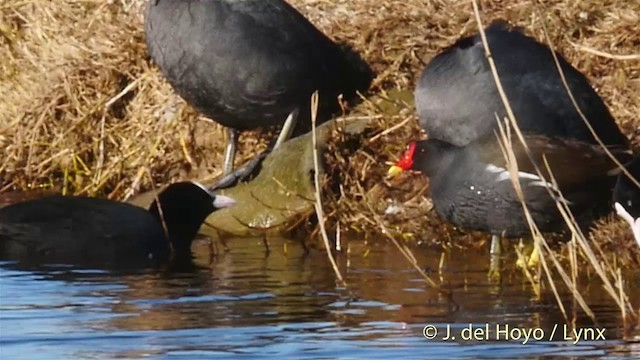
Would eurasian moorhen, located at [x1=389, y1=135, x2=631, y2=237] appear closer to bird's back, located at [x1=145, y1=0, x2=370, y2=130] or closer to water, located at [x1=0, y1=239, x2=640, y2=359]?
water, located at [x1=0, y1=239, x2=640, y2=359]

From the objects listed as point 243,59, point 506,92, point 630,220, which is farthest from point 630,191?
point 243,59

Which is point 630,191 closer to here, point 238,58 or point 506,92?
point 506,92

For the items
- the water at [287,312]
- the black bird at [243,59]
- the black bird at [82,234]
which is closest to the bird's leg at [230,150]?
the black bird at [243,59]

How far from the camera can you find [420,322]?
6.43 meters

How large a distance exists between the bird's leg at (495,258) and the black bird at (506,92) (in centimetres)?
56

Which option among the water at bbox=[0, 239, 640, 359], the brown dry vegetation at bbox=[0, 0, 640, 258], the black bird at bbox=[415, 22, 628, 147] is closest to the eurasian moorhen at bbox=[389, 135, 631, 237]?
the water at bbox=[0, 239, 640, 359]

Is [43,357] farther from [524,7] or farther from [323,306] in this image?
[524,7]

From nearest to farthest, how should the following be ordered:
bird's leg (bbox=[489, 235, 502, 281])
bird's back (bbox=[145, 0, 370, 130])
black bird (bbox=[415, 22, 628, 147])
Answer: bird's leg (bbox=[489, 235, 502, 281]) < black bird (bbox=[415, 22, 628, 147]) < bird's back (bbox=[145, 0, 370, 130])

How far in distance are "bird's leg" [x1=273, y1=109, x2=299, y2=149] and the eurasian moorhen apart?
2021 mm

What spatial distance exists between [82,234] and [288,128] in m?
1.82

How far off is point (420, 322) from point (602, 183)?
1.50 meters

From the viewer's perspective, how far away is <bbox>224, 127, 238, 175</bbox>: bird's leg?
32.2 ft

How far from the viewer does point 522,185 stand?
741 cm

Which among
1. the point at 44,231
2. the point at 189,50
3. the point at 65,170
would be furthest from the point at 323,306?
the point at 65,170
